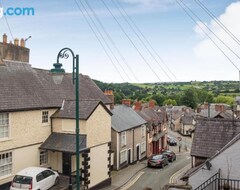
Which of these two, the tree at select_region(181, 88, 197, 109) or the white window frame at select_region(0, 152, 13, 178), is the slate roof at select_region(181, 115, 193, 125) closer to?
the tree at select_region(181, 88, 197, 109)

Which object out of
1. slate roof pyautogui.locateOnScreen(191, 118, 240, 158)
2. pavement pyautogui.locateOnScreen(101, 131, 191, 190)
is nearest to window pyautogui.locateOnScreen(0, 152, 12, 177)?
pavement pyautogui.locateOnScreen(101, 131, 191, 190)

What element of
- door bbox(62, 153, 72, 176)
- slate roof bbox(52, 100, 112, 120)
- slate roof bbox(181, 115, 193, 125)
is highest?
slate roof bbox(52, 100, 112, 120)

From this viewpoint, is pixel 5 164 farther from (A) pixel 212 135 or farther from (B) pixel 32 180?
(A) pixel 212 135

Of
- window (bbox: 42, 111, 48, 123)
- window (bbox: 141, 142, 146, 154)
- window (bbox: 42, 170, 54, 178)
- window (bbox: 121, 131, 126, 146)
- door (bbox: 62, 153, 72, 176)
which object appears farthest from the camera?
window (bbox: 141, 142, 146, 154)

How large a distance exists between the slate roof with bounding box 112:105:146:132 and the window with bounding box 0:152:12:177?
45.1 ft

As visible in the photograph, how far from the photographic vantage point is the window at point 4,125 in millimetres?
19797

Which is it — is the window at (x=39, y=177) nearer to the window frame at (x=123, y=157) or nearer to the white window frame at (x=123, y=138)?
the window frame at (x=123, y=157)

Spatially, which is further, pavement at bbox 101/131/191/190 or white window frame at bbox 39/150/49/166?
pavement at bbox 101/131/191/190

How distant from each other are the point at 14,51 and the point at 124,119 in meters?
16.5

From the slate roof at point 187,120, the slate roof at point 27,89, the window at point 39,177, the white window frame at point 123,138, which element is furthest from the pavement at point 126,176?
the slate roof at point 187,120

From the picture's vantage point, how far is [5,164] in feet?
65.1

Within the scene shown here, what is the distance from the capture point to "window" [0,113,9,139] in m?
19.8

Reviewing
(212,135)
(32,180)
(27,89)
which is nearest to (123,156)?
(27,89)

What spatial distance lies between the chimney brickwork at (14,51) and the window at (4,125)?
5751 millimetres
